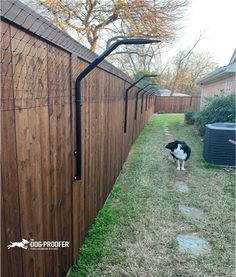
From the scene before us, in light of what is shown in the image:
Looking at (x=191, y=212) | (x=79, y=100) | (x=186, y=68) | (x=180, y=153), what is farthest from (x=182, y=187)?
(x=186, y=68)

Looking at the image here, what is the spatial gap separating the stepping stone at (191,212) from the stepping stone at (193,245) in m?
0.55

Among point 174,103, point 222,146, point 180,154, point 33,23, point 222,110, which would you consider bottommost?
point 180,154

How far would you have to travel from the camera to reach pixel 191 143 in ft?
28.6

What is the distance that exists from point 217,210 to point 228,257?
1.11 meters

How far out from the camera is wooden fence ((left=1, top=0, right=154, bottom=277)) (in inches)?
43.4

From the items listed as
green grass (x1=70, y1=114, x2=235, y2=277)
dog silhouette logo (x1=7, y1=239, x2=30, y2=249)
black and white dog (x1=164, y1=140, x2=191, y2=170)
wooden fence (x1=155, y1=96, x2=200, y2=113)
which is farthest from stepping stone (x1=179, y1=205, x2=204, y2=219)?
wooden fence (x1=155, y1=96, x2=200, y2=113)

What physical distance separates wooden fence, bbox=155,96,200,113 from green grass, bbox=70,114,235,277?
21.8 metres

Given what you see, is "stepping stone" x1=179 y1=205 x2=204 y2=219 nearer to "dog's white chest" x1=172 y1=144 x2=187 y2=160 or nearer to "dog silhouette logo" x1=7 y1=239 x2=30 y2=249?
"dog's white chest" x1=172 y1=144 x2=187 y2=160

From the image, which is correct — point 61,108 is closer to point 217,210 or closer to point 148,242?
point 148,242

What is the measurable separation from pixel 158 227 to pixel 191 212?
2.34 feet

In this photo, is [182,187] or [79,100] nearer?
[79,100]

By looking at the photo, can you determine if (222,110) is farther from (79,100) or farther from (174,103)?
(174,103)

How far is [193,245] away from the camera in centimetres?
271

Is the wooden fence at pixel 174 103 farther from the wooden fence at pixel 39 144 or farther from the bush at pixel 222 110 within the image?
the wooden fence at pixel 39 144
